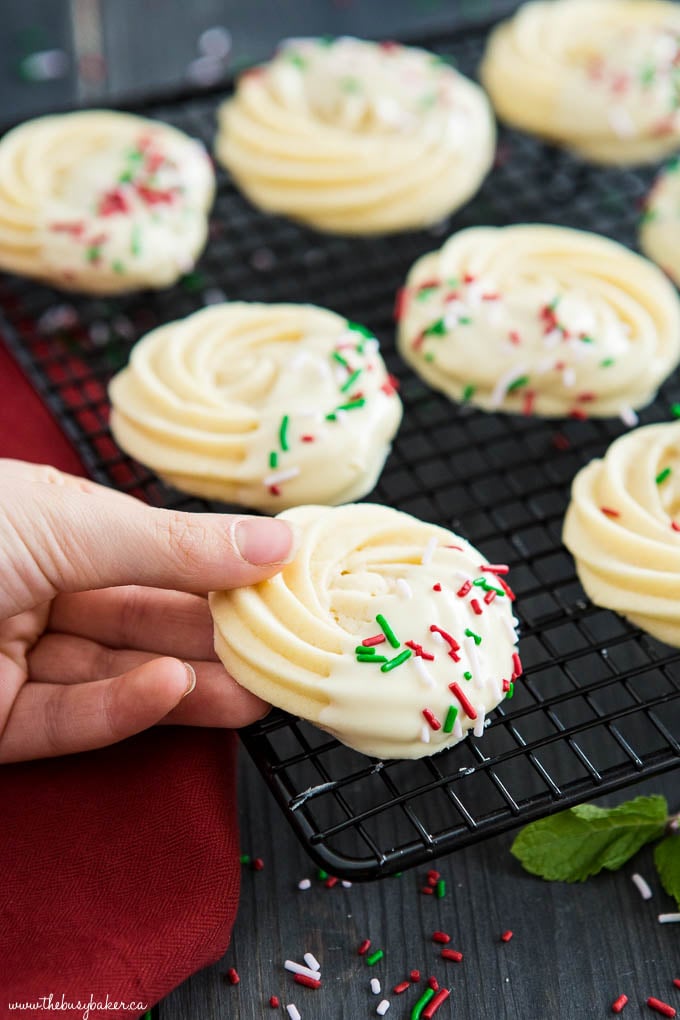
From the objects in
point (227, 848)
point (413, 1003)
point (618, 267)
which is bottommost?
point (413, 1003)

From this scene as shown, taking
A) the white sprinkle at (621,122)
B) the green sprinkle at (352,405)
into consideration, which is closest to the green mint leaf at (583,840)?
the green sprinkle at (352,405)

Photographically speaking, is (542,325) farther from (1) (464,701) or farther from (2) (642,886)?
(2) (642,886)

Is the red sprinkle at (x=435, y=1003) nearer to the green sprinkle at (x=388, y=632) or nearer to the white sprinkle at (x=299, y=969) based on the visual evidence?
the white sprinkle at (x=299, y=969)

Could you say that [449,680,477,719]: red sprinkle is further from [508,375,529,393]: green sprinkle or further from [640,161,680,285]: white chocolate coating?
[640,161,680,285]: white chocolate coating

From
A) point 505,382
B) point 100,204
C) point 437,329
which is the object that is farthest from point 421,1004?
point 100,204

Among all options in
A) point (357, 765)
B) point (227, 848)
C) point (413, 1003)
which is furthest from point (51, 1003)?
point (357, 765)

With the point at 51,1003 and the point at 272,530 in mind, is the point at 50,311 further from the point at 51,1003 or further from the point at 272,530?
the point at 51,1003

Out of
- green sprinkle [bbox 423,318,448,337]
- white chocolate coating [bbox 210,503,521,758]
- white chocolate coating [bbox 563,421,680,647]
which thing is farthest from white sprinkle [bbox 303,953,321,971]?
green sprinkle [bbox 423,318,448,337]
